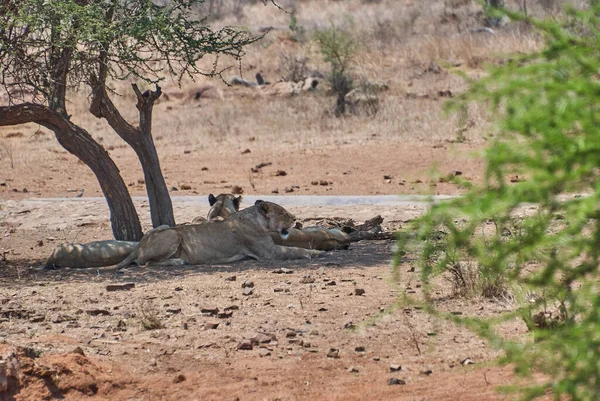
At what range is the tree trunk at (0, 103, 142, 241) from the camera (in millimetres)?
11266

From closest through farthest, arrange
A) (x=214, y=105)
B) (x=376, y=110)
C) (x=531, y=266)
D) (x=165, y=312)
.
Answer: (x=165, y=312) → (x=531, y=266) → (x=376, y=110) → (x=214, y=105)

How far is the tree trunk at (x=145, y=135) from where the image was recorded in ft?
39.0

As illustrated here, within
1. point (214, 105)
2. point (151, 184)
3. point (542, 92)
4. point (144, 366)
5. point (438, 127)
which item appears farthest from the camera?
point (214, 105)

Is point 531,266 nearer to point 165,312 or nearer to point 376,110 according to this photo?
point 165,312

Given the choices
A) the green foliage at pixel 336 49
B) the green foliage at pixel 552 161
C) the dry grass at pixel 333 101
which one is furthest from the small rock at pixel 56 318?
the green foliage at pixel 336 49

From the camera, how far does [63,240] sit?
1345 cm

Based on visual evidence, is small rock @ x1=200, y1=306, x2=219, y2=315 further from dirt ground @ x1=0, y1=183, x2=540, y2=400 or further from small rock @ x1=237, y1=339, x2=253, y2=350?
small rock @ x1=237, y1=339, x2=253, y2=350

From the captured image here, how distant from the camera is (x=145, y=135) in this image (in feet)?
40.3

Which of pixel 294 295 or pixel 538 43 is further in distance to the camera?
pixel 538 43

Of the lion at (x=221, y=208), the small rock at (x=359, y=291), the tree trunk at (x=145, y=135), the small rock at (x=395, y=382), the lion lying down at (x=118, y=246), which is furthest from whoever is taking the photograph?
the lion at (x=221, y=208)

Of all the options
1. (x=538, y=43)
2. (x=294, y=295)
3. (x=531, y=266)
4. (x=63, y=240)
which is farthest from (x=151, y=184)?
(x=538, y=43)

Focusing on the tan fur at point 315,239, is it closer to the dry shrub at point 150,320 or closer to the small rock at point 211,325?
the dry shrub at point 150,320

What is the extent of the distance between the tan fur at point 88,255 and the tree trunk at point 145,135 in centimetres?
135

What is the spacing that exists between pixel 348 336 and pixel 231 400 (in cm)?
138
